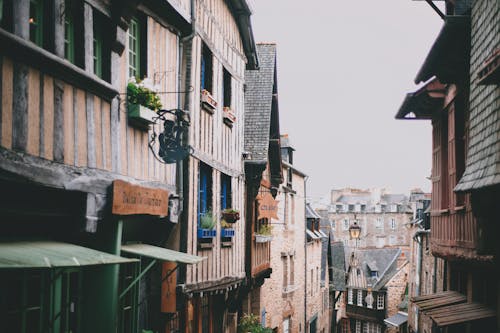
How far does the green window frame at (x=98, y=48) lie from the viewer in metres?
6.70

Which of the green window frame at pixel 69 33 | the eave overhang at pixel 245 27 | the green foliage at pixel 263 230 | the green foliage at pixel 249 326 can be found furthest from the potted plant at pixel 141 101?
the green foliage at pixel 263 230

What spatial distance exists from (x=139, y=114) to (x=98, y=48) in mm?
926

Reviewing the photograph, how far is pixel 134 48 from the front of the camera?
309 inches

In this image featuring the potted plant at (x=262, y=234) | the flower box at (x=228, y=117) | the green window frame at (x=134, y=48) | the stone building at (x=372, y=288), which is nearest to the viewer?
the green window frame at (x=134, y=48)

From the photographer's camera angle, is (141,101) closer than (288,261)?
Yes

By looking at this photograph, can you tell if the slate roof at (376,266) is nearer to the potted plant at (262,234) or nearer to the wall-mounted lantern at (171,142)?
the potted plant at (262,234)

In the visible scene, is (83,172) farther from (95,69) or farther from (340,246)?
(340,246)

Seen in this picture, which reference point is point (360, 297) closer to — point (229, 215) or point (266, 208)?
point (266, 208)

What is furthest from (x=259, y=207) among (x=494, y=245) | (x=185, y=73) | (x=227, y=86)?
(x=494, y=245)

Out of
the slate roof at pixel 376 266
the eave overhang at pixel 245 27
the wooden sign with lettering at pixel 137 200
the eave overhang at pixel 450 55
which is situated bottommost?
the slate roof at pixel 376 266

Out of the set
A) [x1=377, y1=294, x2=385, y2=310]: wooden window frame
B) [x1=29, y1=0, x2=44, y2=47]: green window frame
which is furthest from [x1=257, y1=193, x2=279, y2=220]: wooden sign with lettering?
[x1=377, y1=294, x2=385, y2=310]: wooden window frame

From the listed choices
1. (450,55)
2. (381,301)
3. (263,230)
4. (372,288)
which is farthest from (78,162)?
(381,301)

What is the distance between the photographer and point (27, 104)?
16.9ft

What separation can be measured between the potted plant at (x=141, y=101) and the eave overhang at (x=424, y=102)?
6451 mm
